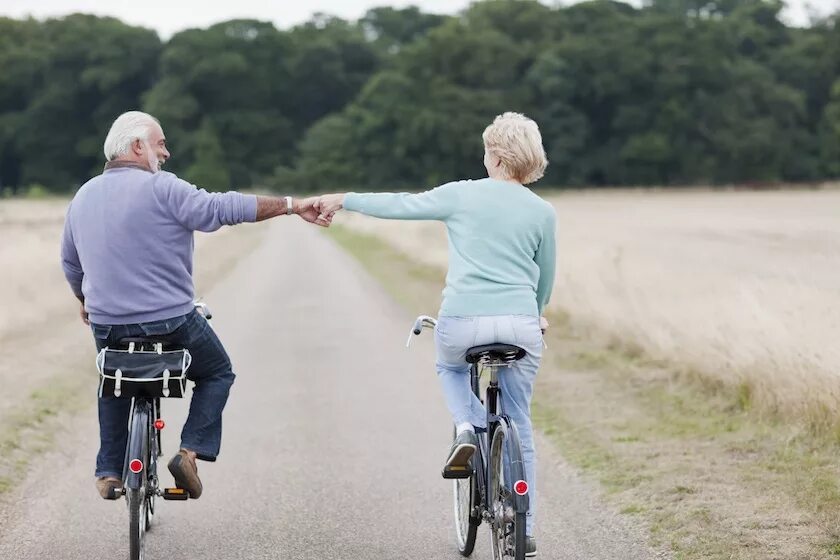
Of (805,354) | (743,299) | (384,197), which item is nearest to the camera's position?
(384,197)

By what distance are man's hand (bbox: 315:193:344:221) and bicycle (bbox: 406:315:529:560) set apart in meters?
0.64

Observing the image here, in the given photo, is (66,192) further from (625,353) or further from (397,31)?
(625,353)

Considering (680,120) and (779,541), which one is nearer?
(779,541)

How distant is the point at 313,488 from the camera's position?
6.77 m

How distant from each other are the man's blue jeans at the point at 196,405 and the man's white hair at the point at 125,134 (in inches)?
30.3

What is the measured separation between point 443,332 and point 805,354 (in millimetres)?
4445

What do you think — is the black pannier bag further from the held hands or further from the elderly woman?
the elderly woman

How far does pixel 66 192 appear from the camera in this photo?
11575 centimetres

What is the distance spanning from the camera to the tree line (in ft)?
320

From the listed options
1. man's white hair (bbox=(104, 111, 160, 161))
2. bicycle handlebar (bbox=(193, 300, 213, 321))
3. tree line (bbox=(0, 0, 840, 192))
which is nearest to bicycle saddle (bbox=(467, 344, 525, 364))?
bicycle handlebar (bbox=(193, 300, 213, 321))

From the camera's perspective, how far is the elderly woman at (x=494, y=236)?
183 inches

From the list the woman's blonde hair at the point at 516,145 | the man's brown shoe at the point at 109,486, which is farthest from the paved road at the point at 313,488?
the woman's blonde hair at the point at 516,145

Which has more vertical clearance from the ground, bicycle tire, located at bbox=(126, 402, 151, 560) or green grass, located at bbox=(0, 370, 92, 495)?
bicycle tire, located at bbox=(126, 402, 151, 560)

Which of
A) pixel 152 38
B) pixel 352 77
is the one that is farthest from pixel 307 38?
pixel 152 38
